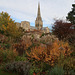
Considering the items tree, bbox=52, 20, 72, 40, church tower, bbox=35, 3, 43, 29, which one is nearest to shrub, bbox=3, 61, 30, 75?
tree, bbox=52, 20, 72, 40

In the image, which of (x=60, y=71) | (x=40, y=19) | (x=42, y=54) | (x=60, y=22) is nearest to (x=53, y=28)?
(x=60, y=22)

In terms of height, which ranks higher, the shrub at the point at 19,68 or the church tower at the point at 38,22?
the church tower at the point at 38,22

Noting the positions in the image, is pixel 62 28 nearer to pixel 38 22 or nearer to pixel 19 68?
pixel 19 68

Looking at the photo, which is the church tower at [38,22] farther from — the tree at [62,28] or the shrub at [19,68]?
the shrub at [19,68]

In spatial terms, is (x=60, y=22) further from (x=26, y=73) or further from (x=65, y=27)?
(x=26, y=73)

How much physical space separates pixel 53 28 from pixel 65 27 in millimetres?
1323

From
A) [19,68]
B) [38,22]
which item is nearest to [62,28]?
[19,68]

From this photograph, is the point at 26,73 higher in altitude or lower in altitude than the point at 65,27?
lower

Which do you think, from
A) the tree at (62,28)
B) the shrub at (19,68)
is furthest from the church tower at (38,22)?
the shrub at (19,68)

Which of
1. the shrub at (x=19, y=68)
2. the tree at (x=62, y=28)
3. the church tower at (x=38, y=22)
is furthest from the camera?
the church tower at (x=38, y=22)

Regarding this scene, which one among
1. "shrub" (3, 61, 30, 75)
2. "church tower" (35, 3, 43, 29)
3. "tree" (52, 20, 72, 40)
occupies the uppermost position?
"church tower" (35, 3, 43, 29)

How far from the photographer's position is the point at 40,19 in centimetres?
7712

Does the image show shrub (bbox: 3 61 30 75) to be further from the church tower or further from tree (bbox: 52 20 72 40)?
the church tower

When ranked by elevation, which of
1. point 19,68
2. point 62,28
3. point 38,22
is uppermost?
point 38,22
